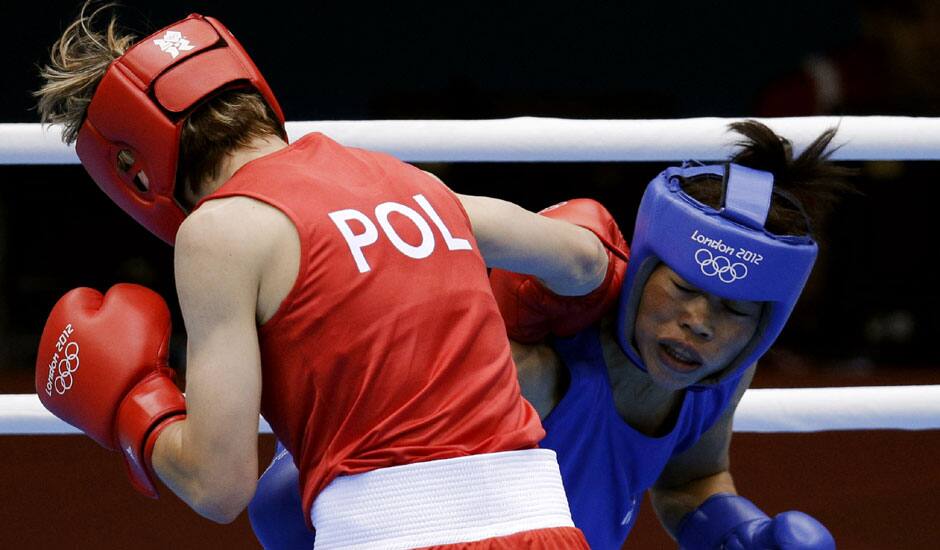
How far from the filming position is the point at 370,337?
3.90 feet

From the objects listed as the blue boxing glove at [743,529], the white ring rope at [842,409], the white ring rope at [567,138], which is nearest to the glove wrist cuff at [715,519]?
the blue boxing glove at [743,529]

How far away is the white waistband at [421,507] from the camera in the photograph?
118 centimetres

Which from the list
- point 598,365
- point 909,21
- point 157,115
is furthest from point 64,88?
point 909,21

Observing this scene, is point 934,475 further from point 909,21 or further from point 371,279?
point 371,279

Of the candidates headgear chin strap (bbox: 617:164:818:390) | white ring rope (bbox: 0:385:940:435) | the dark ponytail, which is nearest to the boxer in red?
headgear chin strap (bbox: 617:164:818:390)

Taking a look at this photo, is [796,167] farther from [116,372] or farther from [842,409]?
[116,372]

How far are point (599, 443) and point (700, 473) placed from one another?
0.72 feet

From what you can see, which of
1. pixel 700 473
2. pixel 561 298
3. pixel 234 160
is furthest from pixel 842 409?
pixel 234 160

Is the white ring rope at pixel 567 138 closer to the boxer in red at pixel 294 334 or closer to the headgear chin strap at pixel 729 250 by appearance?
the headgear chin strap at pixel 729 250

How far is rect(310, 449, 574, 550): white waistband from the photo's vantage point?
1.18 meters

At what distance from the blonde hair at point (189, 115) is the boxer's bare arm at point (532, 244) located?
235mm

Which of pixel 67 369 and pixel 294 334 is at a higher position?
pixel 294 334

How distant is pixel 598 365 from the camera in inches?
63.1

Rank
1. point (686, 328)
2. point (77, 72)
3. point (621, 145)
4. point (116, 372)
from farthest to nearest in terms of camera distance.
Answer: point (621, 145)
point (686, 328)
point (77, 72)
point (116, 372)
